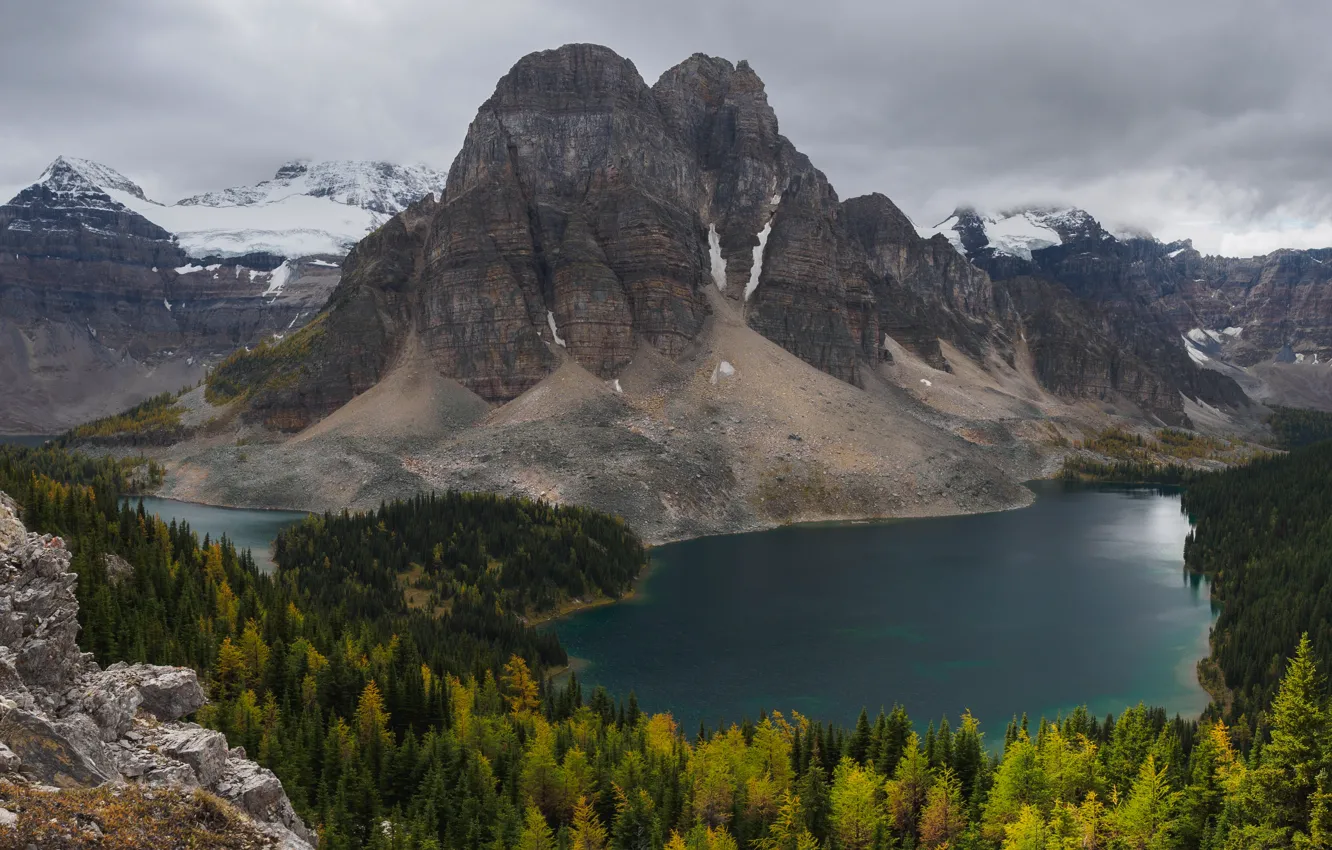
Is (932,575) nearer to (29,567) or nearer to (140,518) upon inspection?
(140,518)

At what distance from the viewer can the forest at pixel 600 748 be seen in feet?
127

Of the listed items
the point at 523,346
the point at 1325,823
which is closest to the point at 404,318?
the point at 523,346

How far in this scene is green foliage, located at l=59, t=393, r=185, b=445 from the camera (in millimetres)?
181375

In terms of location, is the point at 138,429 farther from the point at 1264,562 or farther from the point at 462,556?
the point at 1264,562

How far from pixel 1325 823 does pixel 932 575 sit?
75.7 meters

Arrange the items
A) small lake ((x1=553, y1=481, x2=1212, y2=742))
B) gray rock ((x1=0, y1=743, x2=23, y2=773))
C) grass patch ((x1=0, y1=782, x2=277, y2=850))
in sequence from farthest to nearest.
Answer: small lake ((x1=553, y1=481, x2=1212, y2=742))
gray rock ((x1=0, y1=743, x2=23, y2=773))
grass patch ((x1=0, y1=782, x2=277, y2=850))

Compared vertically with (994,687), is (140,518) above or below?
above

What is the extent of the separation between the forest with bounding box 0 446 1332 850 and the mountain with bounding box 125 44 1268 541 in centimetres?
6239

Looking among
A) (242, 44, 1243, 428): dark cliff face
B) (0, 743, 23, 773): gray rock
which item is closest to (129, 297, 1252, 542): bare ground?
(242, 44, 1243, 428): dark cliff face

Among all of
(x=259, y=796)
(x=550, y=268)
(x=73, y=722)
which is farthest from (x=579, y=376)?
(x=73, y=722)

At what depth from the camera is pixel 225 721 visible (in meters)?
43.4

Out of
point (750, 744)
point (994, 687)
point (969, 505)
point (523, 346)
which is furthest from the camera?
point (523, 346)

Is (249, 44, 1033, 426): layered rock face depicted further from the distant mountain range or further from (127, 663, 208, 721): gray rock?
(127, 663, 208, 721): gray rock

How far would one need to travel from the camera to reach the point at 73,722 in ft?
92.9
